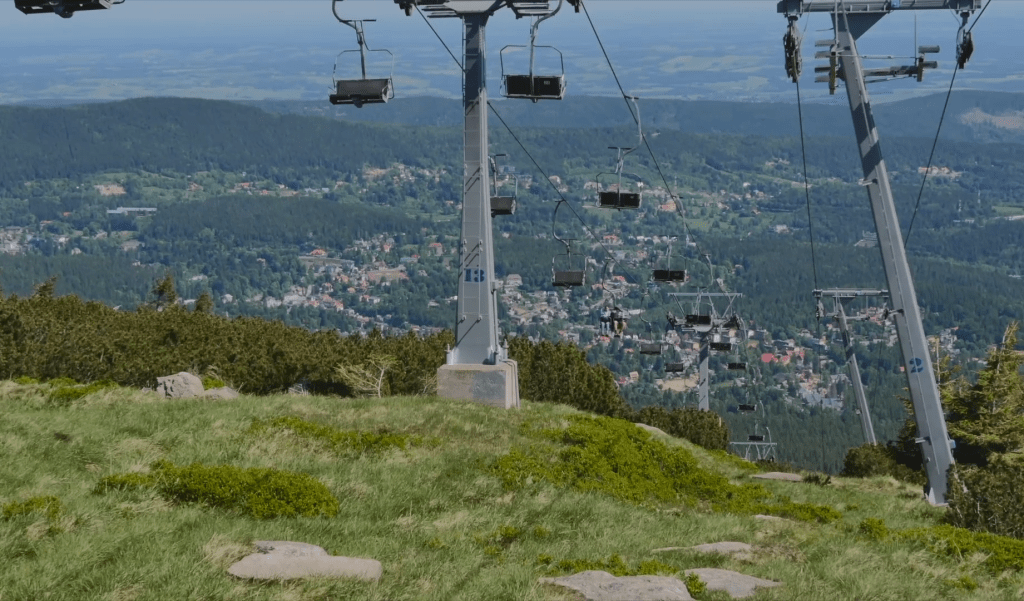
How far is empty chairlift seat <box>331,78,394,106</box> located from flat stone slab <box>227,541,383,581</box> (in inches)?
416

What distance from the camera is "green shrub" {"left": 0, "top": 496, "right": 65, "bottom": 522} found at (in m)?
11.9

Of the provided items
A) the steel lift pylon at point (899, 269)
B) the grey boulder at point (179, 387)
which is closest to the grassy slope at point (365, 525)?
the grey boulder at point (179, 387)

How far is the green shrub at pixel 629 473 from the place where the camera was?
17.3 meters

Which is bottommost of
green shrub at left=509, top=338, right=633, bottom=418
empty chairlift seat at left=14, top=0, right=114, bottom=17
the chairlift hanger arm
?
green shrub at left=509, top=338, right=633, bottom=418

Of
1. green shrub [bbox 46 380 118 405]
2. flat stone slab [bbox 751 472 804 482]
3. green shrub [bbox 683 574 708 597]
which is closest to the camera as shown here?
green shrub [bbox 683 574 708 597]

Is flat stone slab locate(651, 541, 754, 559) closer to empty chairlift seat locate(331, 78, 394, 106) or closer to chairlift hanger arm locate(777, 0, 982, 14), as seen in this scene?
empty chairlift seat locate(331, 78, 394, 106)

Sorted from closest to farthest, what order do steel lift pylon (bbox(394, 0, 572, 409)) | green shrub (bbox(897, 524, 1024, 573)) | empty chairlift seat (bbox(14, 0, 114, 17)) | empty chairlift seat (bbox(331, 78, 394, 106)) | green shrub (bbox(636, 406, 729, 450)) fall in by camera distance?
1. empty chairlift seat (bbox(14, 0, 114, 17))
2. green shrub (bbox(897, 524, 1024, 573))
3. empty chairlift seat (bbox(331, 78, 394, 106))
4. steel lift pylon (bbox(394, 0, 572, 409))
5. green shrub (bbox(636, 406, 729, 450))

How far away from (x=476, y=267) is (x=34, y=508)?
43.0 ft

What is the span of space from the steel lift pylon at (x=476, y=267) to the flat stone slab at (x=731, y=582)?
38.1 ft

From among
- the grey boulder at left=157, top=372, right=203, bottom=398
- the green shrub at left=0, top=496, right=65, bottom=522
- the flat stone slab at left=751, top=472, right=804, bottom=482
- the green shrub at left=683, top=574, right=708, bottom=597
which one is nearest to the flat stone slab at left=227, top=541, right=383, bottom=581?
the green shrub at left=0, top=496, right=65, bottom=522

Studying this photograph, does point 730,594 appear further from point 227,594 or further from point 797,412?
point 797,412

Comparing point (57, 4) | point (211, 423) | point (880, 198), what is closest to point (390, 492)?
point (211, 423)

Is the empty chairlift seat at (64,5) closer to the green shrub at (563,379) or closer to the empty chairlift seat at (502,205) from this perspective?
the empty chairlift seat at (502,205)

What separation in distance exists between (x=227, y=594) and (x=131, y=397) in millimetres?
11529
